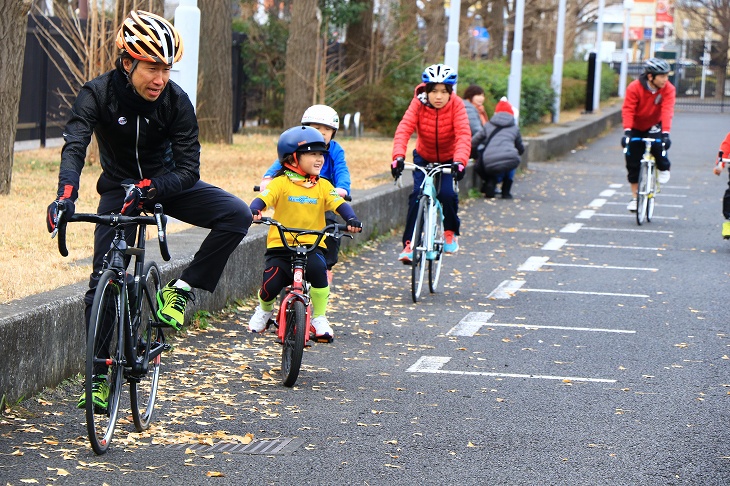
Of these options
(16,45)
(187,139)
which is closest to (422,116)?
(16,45)

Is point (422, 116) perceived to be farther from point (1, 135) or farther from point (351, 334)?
point (1, 135)

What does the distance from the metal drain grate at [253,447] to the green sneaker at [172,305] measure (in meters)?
0.59

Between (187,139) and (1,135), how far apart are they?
735 cm

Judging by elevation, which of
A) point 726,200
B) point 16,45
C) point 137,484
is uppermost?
point 16,45

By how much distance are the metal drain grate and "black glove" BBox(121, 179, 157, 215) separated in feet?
3.60

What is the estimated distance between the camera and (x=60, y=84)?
23281 millimetres

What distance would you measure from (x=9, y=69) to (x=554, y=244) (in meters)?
6.00

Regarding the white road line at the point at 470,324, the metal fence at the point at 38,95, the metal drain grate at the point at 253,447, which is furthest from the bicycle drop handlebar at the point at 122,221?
the metal fence at the point at 38,95

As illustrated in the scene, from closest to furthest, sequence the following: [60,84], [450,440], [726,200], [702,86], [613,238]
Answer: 1. [450,440]
2. [726,200]
3. [613,238]
4. [60,84]
5. [702,86]

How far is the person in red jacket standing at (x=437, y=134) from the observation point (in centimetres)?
1092

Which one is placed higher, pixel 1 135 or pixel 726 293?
pixel 1 135

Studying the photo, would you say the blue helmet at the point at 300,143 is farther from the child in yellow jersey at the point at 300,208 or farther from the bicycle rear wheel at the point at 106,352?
the bicycle rear wheel at the point at 106,352

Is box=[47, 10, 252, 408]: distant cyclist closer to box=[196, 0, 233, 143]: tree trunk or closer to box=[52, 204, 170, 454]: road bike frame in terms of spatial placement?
box=[52, 204, 170, 454]: road bike frame

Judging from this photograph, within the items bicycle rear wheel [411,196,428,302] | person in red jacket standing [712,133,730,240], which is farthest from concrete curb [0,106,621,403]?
person in red jacket standing [712,133,730,240]
